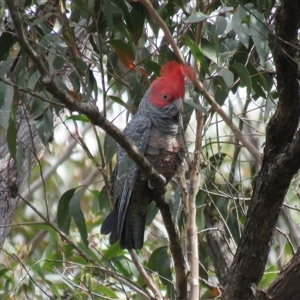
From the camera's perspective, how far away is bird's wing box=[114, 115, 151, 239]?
8.72 ft

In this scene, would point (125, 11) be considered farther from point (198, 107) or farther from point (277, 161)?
point (277, 161)

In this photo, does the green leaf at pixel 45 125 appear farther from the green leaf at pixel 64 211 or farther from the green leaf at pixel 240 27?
the green leaf at pixel 240 27

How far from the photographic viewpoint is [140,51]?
2.71 metres

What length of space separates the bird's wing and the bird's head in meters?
0.12

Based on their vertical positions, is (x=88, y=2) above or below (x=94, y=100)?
above

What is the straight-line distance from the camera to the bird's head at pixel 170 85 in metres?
2.59

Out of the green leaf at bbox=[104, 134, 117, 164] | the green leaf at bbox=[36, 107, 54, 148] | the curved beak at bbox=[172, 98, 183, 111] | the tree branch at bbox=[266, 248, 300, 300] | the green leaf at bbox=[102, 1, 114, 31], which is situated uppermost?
the green leaf at bbox=[102, 1, 114, 31]

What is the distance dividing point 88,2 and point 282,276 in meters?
1.04

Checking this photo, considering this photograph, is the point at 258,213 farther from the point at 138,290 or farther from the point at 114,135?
the point at 138,290

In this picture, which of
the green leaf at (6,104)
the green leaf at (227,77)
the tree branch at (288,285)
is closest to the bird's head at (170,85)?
the green leaf at (227,77)

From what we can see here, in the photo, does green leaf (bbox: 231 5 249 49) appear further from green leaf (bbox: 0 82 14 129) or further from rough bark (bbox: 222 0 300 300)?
green leaf (bbox: 0 82 14 129)

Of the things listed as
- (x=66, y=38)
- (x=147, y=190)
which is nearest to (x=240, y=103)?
(x=147, y=190)

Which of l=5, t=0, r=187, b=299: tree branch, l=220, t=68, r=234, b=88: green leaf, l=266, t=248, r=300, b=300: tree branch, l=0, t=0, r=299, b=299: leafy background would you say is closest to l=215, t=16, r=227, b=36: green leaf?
l=0, t=0, r=299, b=299: leafy background

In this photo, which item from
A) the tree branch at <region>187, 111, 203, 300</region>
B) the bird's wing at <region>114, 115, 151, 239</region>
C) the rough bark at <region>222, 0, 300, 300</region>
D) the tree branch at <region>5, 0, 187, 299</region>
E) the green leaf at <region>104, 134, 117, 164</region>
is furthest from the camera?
the bird's wing at <region>114, 115, 151, 239</region>
